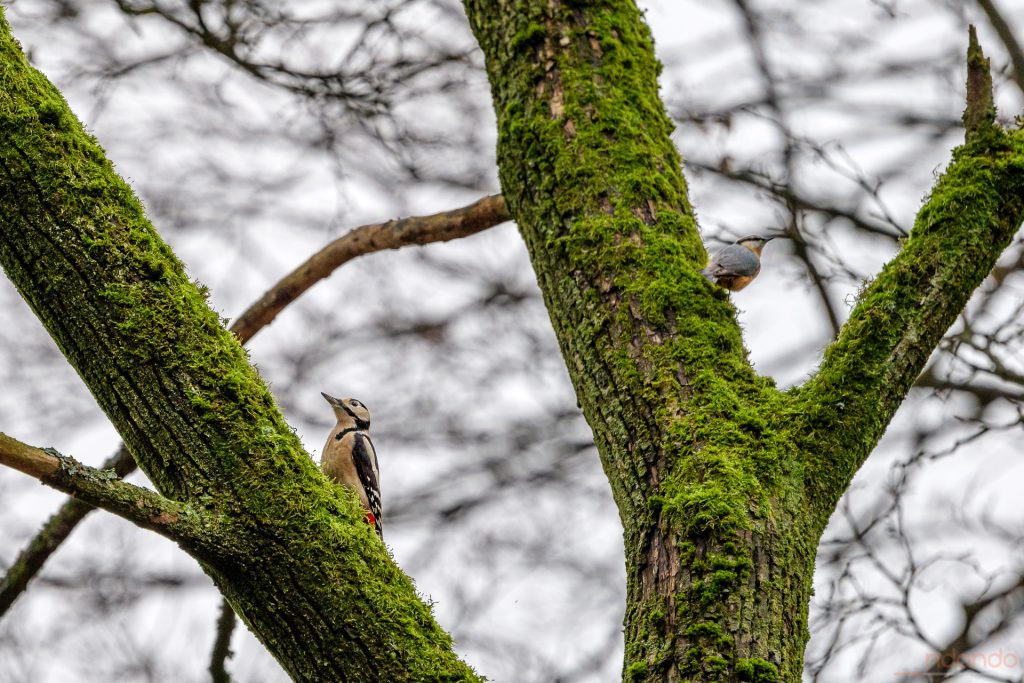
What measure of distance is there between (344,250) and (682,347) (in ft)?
5.86

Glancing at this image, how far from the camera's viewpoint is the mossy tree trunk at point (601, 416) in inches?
84.0

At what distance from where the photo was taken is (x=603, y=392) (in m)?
2.54

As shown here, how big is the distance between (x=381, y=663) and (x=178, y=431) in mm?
654

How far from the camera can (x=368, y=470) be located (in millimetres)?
5344

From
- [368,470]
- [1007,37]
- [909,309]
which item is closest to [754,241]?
[1007,37]

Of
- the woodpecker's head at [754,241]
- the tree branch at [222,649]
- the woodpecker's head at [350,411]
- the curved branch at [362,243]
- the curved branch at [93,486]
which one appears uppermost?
the woodpecker's head at [754,241]

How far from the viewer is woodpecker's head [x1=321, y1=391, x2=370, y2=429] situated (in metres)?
6.03

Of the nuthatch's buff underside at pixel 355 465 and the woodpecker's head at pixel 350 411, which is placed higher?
the woodpecker's head at pixel 350 411

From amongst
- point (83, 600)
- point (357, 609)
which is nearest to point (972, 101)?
point (357, 609)

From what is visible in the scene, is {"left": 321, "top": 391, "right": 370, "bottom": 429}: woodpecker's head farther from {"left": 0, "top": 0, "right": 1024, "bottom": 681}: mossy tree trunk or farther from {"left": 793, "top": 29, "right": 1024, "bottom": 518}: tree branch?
{"left": 793, "top": 29, "right": 1024, "bottom": 518}: tree branch

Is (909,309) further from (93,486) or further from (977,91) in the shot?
(93,486)

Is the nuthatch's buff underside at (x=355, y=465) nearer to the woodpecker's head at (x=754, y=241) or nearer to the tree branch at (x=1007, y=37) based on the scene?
the woodpecker's head at (x=754, y=241)

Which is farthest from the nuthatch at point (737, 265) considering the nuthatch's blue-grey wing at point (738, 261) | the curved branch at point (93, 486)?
the curved branch at point (93, 486)

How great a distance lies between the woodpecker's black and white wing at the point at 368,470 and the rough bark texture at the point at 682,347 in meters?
2.66
